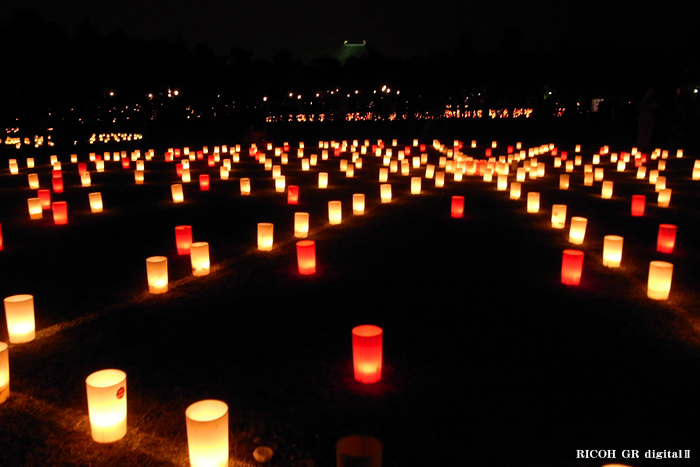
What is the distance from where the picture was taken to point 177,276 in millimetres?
6230

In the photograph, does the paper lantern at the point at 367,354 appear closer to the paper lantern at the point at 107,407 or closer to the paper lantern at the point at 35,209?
the paper lantern at the point at 107,407

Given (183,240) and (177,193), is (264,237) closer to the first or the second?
(183,240)

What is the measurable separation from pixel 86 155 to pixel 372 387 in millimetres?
21207

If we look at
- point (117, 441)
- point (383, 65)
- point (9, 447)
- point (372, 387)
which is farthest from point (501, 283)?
point (383, 65)

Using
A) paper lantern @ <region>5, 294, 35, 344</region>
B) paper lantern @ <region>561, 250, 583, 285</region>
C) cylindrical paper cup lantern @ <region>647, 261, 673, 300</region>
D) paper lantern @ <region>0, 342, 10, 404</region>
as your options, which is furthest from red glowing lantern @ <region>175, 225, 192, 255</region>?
cylindrical paper cup lantern @ <region>647, 261, 673, 300</region>

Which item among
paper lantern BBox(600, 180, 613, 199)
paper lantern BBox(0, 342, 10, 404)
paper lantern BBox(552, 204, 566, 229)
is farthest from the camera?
paper lantern BBox(600, 180, 613, 199)

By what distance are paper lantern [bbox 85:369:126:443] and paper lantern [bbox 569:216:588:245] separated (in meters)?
6.07

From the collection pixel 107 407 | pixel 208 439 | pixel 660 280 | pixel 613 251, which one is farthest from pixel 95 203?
pixel 660 280

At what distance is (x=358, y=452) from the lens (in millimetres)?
2689

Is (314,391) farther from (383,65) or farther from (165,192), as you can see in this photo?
(383,65)

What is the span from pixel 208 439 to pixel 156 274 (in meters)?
3.10

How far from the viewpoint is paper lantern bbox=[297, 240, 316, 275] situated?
6188 millimetres

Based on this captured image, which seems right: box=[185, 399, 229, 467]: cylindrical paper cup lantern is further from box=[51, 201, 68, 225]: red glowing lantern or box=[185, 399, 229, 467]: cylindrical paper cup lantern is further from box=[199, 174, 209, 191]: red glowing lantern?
box=[199, 174, 209, 191]: red glowing lantern

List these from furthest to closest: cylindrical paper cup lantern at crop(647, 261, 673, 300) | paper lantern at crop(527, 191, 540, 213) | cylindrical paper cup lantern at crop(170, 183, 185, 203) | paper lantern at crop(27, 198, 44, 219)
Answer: cylindrical paper cup lantern at crop(170, 183, 185, 203) → paper lantern at crop(527, 191, 540, 213) → paper lantern at crop(27, 198, 44, 219) → cylindrical paper cup lantern at crop(647, 261, 673, 300)
